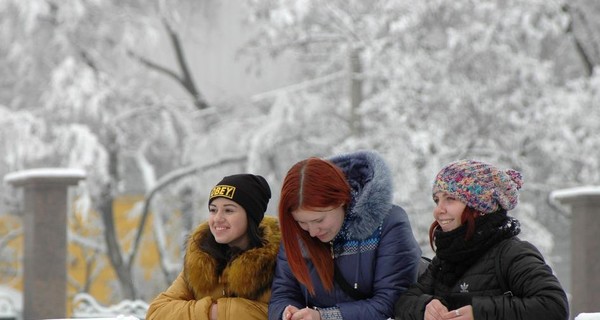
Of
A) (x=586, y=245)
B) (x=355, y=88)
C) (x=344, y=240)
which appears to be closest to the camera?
(x=344, y=240)

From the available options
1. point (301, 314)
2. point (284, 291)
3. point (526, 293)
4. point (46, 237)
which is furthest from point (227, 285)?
point (46, 237)

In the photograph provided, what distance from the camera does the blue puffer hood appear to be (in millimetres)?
4266

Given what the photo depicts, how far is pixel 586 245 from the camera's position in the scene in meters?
10.7

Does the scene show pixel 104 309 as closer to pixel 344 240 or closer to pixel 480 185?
pixel 344 240

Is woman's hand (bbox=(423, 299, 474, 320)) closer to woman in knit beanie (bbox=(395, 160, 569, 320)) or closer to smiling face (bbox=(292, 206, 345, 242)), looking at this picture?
woman in knit beanie (bbox=(395, 160, 569, 320))

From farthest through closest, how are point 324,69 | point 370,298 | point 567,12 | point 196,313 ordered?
point 324,69 → point 567,12 → point 196,313 → point 370,298

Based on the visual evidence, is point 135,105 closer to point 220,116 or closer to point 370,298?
point 220,116

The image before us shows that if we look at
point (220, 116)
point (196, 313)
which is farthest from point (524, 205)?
point (196, 313)

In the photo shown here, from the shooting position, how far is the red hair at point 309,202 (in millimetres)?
4215

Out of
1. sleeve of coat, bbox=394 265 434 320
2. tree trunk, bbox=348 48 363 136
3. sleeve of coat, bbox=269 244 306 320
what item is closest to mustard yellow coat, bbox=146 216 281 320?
sleeve of coat, bbox=269 244 306 320

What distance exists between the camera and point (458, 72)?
16.0 meters

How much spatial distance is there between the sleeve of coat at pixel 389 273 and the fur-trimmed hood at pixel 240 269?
1.39 ft

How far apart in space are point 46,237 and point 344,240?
6941 millimetres

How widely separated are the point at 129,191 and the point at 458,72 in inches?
290
